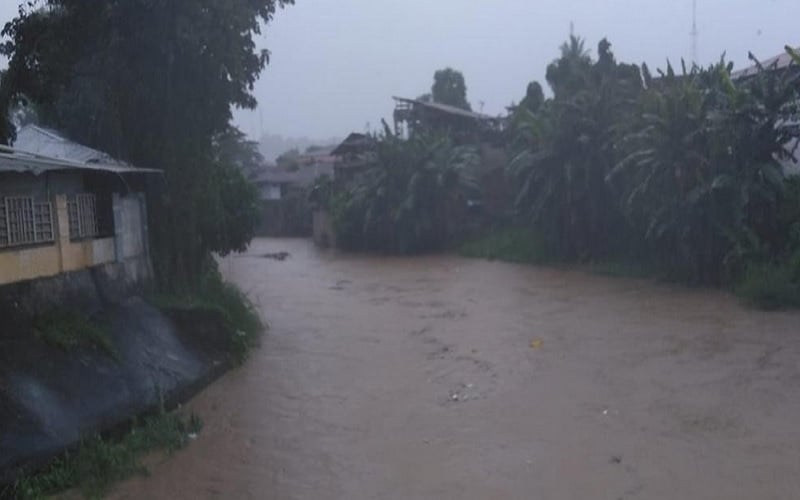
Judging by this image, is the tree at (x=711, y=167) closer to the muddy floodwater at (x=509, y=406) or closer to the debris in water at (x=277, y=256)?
the muddy floodwater at (x=509, y=406)

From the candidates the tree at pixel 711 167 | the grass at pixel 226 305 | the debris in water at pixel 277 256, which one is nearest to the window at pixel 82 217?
the grass at pixel 226 305

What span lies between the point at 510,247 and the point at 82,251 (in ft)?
57.7

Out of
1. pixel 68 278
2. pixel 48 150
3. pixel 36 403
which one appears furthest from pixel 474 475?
pixel 48 150

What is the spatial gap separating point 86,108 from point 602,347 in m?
7.79

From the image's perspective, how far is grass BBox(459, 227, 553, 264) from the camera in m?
24.4

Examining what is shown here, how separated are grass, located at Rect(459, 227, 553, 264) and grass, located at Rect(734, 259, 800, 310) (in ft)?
28.2

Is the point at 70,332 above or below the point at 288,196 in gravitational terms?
below

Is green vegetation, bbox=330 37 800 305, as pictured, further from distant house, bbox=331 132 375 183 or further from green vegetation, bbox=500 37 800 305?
distant house, bbox=331 132 375 183

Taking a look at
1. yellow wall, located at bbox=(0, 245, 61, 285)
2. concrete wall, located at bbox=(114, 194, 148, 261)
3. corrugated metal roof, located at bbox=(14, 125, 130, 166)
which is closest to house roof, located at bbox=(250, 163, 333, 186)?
corrugated metal roof, located at bbox=(14, 125, 130, 166)

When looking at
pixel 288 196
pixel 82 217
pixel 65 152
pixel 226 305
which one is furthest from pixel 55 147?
pixel 288 196

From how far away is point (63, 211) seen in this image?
9.12m

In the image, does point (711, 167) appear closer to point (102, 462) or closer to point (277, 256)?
point (102, 462)

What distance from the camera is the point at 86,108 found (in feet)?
40.2

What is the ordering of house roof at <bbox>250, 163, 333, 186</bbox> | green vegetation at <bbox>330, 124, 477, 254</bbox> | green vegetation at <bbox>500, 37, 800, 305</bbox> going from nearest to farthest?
green vegetation at <bbox>500, 37, 800, 305</bbox>
green vegetation at <bbox>330, 124, 477, 254</bbox>
house roof at <bbox>250, 163, 333, 186</bbox>
